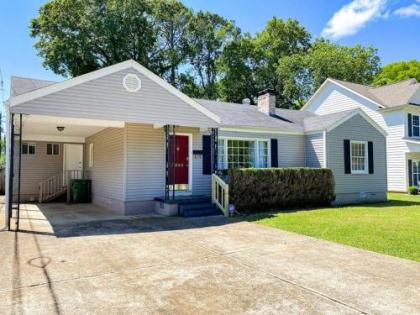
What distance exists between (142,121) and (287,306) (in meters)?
7.31

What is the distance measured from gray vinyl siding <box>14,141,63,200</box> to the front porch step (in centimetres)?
879

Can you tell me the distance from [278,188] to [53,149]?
1119 cm

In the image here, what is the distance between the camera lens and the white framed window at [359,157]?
14.5 metres

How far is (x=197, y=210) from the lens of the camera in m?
10.3

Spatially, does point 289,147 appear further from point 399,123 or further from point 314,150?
point 399,123

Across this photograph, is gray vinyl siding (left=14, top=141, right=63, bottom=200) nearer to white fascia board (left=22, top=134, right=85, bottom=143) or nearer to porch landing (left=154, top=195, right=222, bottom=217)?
white fascia board (left=22, top=134, right=85, bottom=143)

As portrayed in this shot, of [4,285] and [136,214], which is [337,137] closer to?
[136,214]

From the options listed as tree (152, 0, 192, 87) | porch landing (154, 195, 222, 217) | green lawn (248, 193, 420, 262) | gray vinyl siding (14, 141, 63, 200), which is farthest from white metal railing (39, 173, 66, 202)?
tree (152, 0, 192, 87)

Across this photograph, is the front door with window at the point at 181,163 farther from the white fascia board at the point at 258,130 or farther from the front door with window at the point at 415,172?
the front door with window at the point at 415,172

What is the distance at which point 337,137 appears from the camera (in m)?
13.9

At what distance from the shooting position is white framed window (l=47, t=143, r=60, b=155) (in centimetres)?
1600

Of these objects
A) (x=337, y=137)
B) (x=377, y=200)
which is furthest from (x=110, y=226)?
(x=377, y=200)

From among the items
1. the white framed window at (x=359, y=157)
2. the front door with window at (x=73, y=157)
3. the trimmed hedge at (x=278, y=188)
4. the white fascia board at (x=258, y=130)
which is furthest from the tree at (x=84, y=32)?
the trimmed hedge at (x=278, y=188)

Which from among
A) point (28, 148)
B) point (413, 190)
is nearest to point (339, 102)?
point (413, 190)
